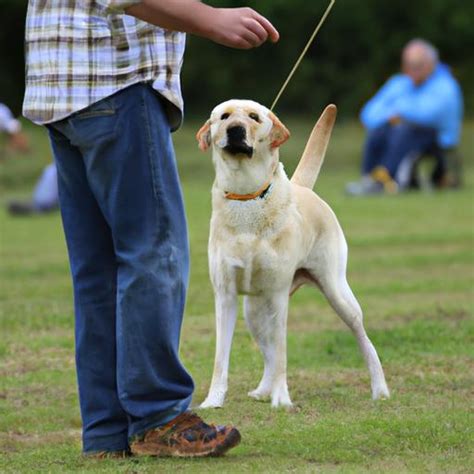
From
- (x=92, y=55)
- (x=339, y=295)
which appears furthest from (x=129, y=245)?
(x=339, y=295)

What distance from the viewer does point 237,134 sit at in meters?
5.63

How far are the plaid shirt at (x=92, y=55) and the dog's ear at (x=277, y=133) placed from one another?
43.6 inches

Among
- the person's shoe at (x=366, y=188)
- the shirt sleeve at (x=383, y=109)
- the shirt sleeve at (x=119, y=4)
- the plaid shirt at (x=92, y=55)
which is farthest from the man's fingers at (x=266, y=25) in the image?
the shirt sleeve at (x=383, y=109)

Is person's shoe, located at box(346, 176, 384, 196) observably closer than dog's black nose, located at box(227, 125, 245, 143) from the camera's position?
No

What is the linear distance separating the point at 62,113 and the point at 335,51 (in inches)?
1069

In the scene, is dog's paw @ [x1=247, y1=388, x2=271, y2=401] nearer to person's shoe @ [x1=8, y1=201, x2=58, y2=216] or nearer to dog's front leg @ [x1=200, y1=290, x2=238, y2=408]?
dog's front leg @ [x1=200, y1=290, x2=238, y2=408]

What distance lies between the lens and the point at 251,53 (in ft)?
100

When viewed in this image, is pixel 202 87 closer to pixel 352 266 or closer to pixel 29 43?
pixel 352 266

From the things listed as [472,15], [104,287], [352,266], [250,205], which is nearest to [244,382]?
[250,205]

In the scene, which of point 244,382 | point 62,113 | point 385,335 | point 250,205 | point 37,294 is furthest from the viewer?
point 37,294

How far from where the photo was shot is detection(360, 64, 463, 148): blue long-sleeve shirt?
63.5 ft

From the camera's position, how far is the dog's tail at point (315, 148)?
246 inches

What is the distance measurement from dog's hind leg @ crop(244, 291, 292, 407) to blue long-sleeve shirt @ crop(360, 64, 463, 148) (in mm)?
13520

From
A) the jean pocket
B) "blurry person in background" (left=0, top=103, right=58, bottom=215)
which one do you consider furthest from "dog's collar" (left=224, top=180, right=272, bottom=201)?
"blurry person in background" (left=0, top=103, right=58, bottom=215)
